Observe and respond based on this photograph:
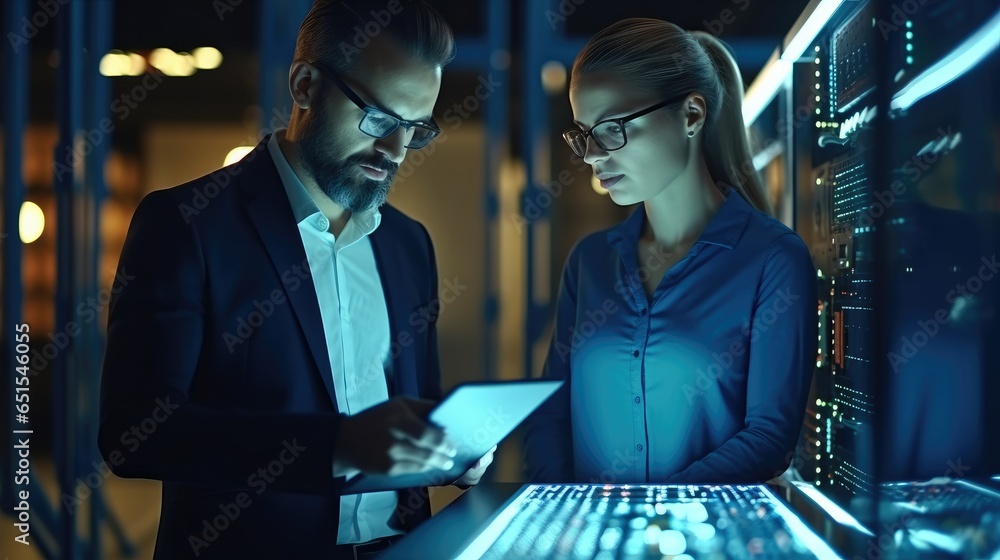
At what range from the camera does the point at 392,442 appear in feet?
3.85

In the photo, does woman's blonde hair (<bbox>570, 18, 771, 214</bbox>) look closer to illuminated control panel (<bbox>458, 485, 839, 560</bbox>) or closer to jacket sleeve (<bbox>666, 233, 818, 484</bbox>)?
jacket sleeve (<bbox>666, 233, 818, 484</bbox>)

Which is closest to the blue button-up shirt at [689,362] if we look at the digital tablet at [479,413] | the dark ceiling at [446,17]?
the digital tablet at [479,413]

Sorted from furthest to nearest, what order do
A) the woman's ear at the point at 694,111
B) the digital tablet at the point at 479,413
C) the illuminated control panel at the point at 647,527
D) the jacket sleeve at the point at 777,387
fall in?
the woman's ear at the point at 694,111
the jacket sleeve at the point at 777,387
the digital tablet at the point at 479,413
the illuminated control panel at the point at 647,527

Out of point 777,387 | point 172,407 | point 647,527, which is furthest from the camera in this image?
point 777,387

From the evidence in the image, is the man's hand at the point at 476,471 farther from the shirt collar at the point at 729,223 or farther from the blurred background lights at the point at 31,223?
the blurred background lights at the point at 31,223

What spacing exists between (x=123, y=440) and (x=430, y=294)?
0.67 metres

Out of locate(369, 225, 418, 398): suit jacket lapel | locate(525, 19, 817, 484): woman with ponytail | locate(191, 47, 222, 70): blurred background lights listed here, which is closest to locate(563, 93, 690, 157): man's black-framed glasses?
locate(525, 19, 817, 484): woman with ponytail

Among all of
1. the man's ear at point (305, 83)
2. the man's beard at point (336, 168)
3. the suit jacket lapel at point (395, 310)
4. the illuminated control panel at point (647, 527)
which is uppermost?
the man's ear at point (305, 83)

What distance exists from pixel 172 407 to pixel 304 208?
48cm

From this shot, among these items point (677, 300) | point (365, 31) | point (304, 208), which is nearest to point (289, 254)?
point (304, 208)

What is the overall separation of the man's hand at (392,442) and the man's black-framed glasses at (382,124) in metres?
0.58

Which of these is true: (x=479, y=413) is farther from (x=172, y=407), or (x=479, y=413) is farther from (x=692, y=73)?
(x=692, y=73)

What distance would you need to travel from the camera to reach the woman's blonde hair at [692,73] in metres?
1.54

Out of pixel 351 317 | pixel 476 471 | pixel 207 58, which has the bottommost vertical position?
pixel 476 471
